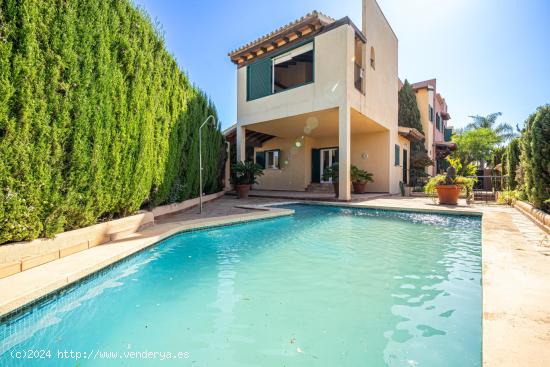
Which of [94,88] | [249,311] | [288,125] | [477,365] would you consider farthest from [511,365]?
[288,125]

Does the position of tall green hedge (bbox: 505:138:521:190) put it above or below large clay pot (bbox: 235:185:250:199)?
above

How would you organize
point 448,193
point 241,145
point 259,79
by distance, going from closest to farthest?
1. point 448,193
2. point 259,79
3. point 241,145

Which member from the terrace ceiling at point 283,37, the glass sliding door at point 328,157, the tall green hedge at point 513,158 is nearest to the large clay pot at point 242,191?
the glass sliding door at point 328,157

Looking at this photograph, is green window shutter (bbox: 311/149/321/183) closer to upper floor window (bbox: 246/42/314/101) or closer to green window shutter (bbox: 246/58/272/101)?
upper floor window (bbox: 246/42/314/101)

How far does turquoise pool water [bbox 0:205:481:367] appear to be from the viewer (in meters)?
1.81

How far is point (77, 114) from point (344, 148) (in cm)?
828

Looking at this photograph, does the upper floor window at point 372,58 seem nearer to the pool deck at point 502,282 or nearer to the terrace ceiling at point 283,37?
the terrace ceiling at point 283,37

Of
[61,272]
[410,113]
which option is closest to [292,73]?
[410,113]

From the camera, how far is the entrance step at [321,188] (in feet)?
49.5

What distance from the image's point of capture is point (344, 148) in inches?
387

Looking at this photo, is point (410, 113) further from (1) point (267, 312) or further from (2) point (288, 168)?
(1) point (267, 312)

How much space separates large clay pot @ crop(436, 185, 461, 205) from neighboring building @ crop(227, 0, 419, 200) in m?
3.22

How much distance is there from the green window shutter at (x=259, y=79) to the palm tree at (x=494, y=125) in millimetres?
25280

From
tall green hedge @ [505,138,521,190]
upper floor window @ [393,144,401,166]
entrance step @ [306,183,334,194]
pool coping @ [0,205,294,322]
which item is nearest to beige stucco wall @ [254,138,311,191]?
entrance step @ [306,183,334,194]
